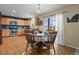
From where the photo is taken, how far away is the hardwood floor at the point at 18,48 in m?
2.42

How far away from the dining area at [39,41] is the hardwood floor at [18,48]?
0.08ft

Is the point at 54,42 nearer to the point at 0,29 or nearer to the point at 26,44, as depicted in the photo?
the point at 26,44

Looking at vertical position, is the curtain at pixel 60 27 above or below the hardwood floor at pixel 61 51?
above

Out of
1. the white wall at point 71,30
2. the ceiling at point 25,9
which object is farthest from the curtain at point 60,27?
the ceiling at point 25,9

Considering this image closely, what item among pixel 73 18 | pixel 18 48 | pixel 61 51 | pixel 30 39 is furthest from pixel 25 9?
pixel 61 51

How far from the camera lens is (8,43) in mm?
2420

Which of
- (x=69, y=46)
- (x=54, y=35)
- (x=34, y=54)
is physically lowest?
(x=34, y=54)

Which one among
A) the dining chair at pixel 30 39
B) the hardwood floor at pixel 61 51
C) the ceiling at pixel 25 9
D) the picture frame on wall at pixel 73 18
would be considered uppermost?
the ceiling at pixel 25 9

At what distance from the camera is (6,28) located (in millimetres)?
2504

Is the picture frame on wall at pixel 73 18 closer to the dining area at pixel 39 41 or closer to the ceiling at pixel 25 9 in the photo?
the ceiling at pixel 25 9

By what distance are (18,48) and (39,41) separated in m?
0.44

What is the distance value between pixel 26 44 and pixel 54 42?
22.6 inches

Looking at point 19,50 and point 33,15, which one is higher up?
point 33,15

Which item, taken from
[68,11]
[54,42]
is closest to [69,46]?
[54,42]
